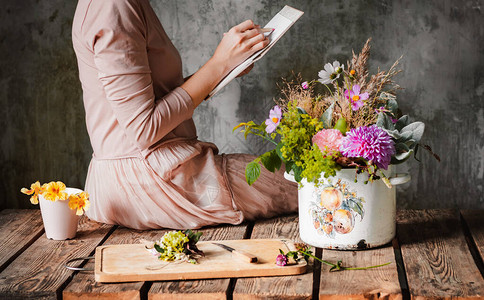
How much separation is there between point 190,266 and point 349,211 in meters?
0.54

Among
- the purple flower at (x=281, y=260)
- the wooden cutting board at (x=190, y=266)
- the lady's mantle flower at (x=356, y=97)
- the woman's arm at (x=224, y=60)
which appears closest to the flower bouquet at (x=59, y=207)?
the wooden cutting board at (x=190, y=266)

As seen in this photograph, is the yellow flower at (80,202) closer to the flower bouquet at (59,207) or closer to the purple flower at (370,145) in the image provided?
the flower bouquet at (59,207)

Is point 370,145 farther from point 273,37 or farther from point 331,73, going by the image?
point 273,37

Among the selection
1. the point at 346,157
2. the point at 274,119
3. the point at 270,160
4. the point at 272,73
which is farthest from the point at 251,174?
the point at 272,73

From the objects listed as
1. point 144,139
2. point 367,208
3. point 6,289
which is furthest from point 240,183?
point 6,289

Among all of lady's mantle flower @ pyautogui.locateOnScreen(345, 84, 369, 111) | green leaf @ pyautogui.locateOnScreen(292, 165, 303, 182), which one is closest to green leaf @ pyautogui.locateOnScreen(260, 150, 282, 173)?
green leaf @ pyautogui.locateOnScreen(292, 165, 303, 182)

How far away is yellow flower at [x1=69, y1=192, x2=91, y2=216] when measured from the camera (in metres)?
2.30

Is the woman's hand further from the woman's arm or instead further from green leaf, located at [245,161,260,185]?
green leaf, located at [245,161,260,185]

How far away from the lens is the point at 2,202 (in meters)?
3.55

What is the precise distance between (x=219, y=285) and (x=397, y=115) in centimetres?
86

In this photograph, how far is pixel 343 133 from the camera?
2.04 meters

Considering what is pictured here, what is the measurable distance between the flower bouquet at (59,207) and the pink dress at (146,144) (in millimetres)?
142

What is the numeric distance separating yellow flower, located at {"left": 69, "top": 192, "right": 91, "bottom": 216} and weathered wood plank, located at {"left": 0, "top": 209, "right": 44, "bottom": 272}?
23 centimetres

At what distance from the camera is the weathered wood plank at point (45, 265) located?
1879mm
